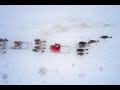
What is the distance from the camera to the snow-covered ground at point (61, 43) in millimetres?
2656

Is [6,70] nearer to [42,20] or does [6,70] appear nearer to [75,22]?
[42,20]

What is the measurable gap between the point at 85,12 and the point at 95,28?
10.3 inches

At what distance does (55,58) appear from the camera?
2.67 m

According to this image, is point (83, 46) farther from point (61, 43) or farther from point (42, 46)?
point (42, 46)

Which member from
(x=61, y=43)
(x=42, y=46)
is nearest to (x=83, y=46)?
(x=61, y=43)

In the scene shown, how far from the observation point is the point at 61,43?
268 centimetres

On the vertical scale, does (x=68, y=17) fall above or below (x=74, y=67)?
above

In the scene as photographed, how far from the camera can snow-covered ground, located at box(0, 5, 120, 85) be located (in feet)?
8.71

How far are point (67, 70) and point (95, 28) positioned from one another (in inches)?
27.1

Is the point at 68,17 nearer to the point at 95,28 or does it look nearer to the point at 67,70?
the point at 95,28

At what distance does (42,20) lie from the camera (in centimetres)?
272

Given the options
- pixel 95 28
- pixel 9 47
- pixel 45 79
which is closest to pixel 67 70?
pixel 45 79
